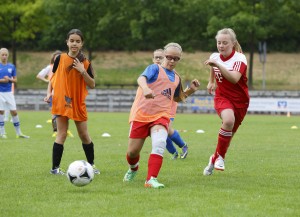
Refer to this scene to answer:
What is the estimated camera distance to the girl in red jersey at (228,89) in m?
8.53

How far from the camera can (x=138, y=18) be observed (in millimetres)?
46844

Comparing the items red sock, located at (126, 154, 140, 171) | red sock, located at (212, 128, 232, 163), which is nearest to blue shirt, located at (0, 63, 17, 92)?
red sock, located at (212, 128, 232, 163)

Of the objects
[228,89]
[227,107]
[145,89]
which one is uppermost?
[145,89]

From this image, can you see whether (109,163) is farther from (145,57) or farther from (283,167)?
(145,57)

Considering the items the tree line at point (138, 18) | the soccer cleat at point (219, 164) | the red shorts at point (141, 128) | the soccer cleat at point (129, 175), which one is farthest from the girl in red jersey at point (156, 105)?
the tree line at point (138, 18)

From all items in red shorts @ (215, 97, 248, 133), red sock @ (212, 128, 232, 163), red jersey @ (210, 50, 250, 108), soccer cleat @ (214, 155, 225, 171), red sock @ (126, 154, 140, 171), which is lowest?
soccer cleat @ (214, 155, 225, 171)

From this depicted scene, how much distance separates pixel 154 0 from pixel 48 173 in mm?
38346

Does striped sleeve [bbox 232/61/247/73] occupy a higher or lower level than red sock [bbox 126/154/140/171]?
higher

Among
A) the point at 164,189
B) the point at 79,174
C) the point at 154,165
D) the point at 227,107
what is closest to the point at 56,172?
the point at 79,174

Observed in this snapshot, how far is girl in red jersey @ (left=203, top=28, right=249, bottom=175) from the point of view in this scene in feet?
28.0

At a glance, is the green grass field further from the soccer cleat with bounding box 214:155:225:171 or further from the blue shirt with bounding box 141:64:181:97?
the blue shirt with bounding box 141:64:181:97

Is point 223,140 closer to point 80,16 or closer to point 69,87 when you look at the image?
point 69,87

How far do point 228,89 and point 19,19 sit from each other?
40.6 metres

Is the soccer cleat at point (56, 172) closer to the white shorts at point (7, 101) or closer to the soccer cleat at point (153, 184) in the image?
the soccer cleat at point (153, 184)
